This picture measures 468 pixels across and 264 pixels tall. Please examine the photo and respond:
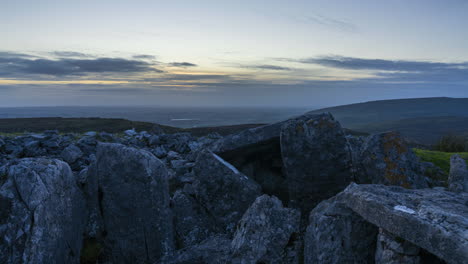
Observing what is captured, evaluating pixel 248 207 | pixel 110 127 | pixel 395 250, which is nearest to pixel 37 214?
pixel 248 207

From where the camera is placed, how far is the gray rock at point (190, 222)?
7.34 m

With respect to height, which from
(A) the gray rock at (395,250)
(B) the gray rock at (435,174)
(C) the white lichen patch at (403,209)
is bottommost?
(B) the gray rock at (435,174)

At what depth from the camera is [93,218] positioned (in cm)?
731

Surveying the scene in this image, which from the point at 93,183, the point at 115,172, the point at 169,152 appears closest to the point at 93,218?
the point at 93,183

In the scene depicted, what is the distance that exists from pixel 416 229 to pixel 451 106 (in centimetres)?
23547

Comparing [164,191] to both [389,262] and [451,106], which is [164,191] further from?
[451,106]

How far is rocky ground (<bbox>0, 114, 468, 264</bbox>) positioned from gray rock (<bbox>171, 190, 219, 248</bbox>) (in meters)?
0.02

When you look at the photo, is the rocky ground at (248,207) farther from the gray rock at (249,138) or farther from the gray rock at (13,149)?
the gray rock at (13,149)

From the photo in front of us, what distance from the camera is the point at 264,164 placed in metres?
9.91

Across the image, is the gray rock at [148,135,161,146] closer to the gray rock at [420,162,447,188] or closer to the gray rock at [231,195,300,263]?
the gray rock at [231,195,300,263]

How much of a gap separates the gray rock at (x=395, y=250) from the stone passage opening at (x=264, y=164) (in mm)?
4563

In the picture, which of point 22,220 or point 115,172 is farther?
point 115,172

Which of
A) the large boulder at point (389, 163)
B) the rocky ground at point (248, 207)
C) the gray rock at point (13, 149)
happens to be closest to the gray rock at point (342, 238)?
the rocky ground at point (248, 207)

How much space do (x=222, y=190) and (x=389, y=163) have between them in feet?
13.9
